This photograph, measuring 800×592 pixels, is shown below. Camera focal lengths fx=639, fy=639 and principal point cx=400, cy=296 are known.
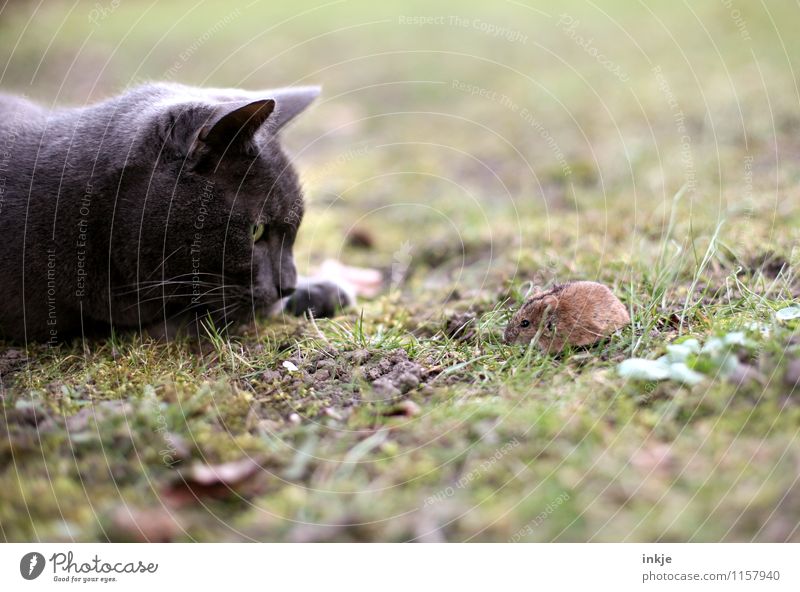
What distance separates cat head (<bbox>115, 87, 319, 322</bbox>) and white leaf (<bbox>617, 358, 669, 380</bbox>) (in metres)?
1.46

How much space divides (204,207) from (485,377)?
124 cm

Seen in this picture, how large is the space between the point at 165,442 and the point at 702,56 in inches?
246

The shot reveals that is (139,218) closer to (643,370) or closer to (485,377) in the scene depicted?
(485,377)

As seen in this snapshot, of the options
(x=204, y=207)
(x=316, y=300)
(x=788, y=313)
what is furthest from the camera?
(x=316, y=300)

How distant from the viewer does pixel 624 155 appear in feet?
15.0

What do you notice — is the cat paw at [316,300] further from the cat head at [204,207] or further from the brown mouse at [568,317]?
the brown mouse at [568,317]

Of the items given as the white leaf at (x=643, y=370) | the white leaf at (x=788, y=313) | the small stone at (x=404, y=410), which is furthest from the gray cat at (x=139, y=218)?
the white leaf at (x=788, y=313)

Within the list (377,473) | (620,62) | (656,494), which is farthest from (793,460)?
(620,62)

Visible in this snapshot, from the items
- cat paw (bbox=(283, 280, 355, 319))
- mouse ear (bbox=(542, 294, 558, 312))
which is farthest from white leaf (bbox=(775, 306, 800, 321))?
cat paw (bbox=(283, 280, 355, 319))

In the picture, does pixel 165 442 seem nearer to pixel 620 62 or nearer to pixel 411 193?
pixel 411 193

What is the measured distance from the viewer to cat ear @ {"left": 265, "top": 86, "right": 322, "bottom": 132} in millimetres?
2744

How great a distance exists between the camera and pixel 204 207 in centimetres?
246

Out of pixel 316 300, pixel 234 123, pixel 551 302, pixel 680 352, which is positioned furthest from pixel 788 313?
pixel 234 123

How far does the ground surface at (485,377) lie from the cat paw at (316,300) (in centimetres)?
15
